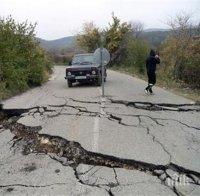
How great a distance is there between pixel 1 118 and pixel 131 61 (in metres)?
25.4

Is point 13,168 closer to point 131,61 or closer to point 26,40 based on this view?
point 26,40

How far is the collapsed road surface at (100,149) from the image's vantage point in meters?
5.94

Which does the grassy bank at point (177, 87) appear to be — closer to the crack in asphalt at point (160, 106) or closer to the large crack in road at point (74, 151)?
the crack in asphalt at point (160, 106)

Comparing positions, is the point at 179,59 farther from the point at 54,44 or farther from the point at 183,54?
the point at 54,44

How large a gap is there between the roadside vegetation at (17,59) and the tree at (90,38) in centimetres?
3100

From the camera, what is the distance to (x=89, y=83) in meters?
21.0

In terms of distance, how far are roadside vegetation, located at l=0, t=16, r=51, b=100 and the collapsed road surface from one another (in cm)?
534

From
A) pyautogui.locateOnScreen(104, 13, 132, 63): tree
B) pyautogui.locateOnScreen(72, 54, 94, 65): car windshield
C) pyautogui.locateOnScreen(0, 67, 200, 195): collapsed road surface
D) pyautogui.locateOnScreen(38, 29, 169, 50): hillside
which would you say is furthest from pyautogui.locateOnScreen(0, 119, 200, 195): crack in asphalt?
pyautogui.locateOnScreen(104, 13, 132, 63): tree

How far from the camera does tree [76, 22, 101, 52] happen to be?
52.5 meters

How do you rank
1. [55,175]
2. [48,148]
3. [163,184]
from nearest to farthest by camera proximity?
[163,184] → [55,175] → [48,148]

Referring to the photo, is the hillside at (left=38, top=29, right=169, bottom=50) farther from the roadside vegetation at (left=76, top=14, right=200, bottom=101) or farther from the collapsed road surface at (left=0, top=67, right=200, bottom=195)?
the collapsed road surface at (left=0, top=67, right=200, bottom=195)

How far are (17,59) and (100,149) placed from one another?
41.2 ft

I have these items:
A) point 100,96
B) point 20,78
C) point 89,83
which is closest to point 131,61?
point 89,83

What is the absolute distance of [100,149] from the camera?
296 inches
